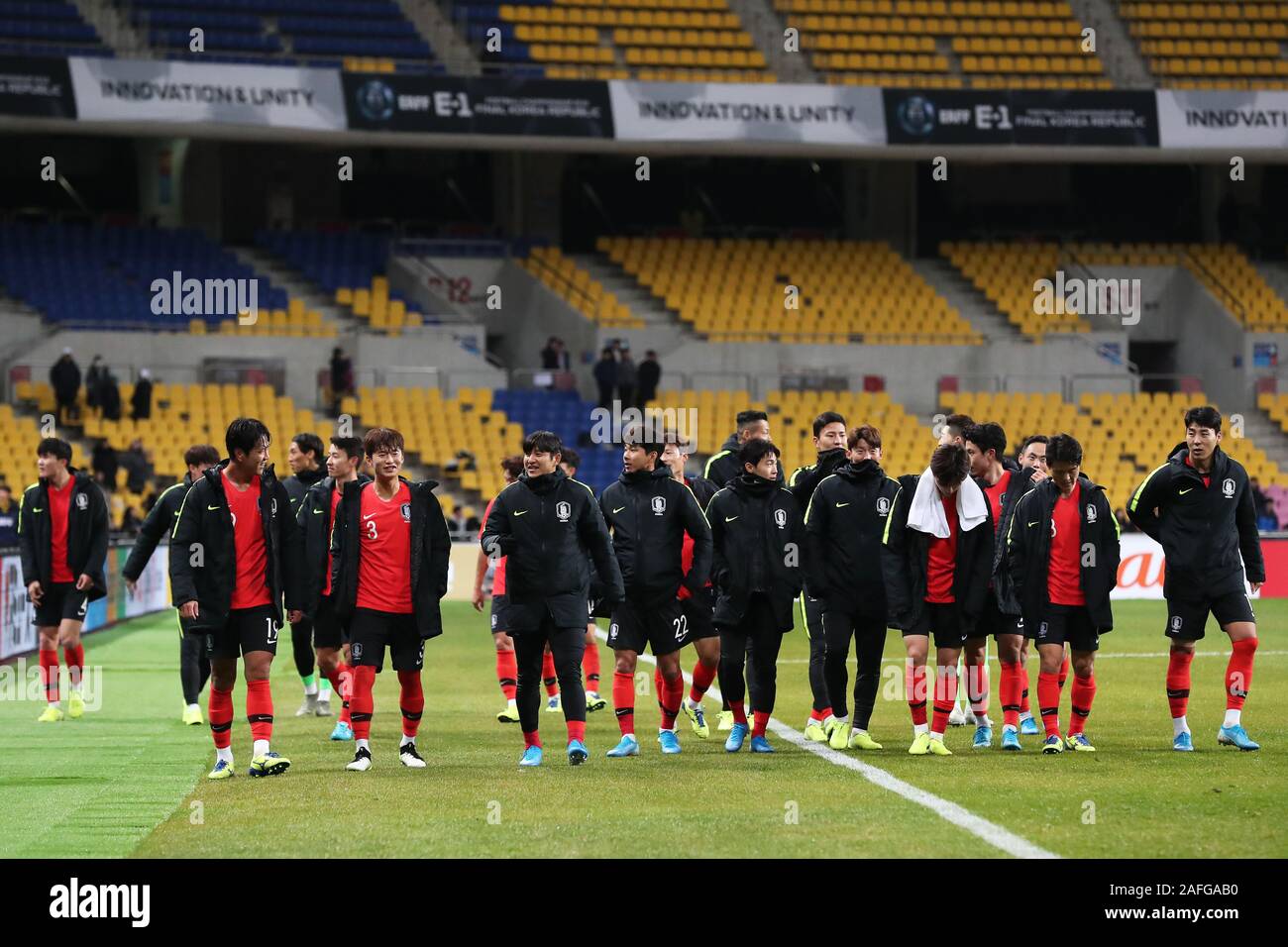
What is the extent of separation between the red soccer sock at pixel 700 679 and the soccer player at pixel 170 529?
327 centimetres

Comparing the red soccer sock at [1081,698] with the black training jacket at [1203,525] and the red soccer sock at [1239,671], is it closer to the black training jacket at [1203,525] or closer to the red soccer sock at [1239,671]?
the black training jacket at [1203,525]

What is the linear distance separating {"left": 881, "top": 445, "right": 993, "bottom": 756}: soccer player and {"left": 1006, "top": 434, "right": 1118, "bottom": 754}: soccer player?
0.35m

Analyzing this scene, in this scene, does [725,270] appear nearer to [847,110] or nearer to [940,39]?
[847,110]

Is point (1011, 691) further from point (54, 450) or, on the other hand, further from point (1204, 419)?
point (54, 450)

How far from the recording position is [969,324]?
4359cm

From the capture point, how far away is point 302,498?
13914 mm

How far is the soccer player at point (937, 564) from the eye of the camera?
462 inches

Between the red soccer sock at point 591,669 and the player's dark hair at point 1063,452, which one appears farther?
the red soccer sock at point 591,669

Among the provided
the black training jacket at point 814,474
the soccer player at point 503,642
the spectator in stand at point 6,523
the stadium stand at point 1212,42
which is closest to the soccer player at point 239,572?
the soccer player at point 503,642

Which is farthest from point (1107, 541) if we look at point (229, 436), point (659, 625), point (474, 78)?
point (474, 78)

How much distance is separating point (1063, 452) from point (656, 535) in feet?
8.49

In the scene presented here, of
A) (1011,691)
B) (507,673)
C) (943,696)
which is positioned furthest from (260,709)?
(1011,691)
